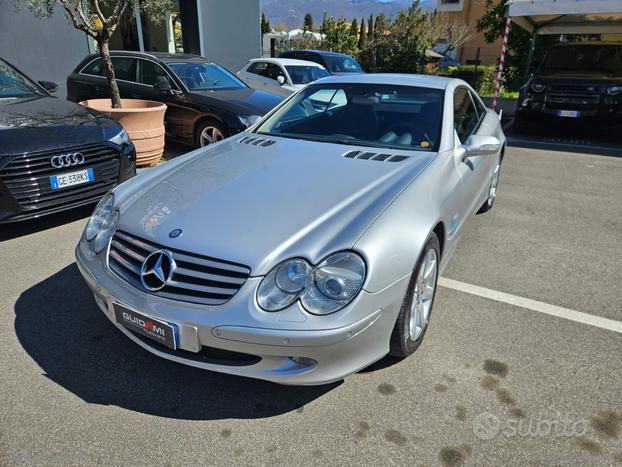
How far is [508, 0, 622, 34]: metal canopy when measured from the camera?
9133 mm

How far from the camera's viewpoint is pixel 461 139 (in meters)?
3.42

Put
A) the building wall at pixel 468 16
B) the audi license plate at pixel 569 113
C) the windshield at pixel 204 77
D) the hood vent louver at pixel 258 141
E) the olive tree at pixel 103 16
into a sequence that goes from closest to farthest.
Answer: the hood vent louver at pixel 258 141
the olive tree at pixel 103 16
the windshield at pixel 204 77
the audi license plate at pixel 569 113
the building wall at pixel 468 16

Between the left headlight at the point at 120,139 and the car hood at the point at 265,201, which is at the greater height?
the car hood at the point at 265,201

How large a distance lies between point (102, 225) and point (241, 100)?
4587 mm

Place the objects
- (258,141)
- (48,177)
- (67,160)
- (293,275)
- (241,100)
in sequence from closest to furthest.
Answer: (293,275), (258,141), (48,177), (67,160), (241,100)

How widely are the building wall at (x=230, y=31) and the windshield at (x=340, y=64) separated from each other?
3.55 meters

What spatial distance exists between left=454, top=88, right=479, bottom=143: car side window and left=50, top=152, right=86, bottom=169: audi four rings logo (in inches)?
128

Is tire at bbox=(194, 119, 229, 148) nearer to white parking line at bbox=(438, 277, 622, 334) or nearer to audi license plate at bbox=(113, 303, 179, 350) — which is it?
white parking line at bbox=(438, 277, 622, 334)

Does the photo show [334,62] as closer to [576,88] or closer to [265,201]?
[576,88]

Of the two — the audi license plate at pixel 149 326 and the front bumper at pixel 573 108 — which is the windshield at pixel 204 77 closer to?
the audi license plate at pixel 149 326

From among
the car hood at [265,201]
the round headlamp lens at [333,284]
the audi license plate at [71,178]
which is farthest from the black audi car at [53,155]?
the round headlamp lens at [333,284]

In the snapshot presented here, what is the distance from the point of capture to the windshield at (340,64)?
39.6 feet

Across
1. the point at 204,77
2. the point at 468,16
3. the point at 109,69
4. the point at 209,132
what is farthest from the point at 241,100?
the point at 468,16

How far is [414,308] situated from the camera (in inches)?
97.2
